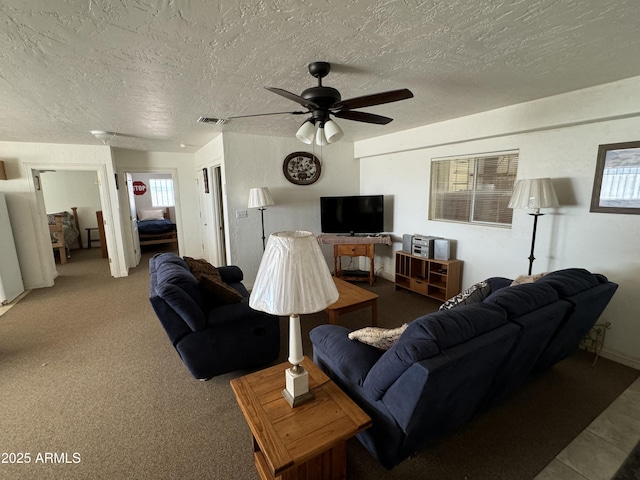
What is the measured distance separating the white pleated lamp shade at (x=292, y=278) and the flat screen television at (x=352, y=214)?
11.3 feet

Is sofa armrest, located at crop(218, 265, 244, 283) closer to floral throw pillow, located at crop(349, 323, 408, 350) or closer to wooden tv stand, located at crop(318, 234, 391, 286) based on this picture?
wooden tv stand, located at crop(318, 234, 391, 286)

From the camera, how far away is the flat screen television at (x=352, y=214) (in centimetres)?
454

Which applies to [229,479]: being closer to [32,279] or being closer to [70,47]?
[70,47]

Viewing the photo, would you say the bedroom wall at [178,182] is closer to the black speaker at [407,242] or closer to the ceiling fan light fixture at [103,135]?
the ceiling fan light fixture at [103,135]

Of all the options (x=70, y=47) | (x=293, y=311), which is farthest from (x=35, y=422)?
(x=70, y=47)

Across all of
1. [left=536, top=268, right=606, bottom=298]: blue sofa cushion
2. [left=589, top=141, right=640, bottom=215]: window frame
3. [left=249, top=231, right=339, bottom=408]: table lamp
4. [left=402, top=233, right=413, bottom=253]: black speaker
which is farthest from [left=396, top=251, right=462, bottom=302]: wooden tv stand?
[left=249, top=231, right=339, bottom=408]: table lamp

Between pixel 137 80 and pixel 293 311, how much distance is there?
2094 millimetres

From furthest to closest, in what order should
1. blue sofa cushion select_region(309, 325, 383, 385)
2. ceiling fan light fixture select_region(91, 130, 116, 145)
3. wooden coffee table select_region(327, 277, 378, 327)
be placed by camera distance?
ceiling fan light fixture select_region(91, 130, 116, 145), wooden coffee table select_region(327, 277, 378, 327), blue sofa cushion select_region(309, 325, 383, 385)

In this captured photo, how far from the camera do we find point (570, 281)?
74.0 inches

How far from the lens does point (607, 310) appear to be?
258 cm

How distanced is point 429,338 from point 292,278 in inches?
24.6

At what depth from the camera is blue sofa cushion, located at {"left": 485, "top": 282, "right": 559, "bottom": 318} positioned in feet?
5.01

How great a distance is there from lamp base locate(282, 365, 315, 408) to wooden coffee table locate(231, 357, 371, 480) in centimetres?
2

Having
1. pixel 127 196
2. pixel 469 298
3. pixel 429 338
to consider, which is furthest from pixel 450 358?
pixel 127 196
